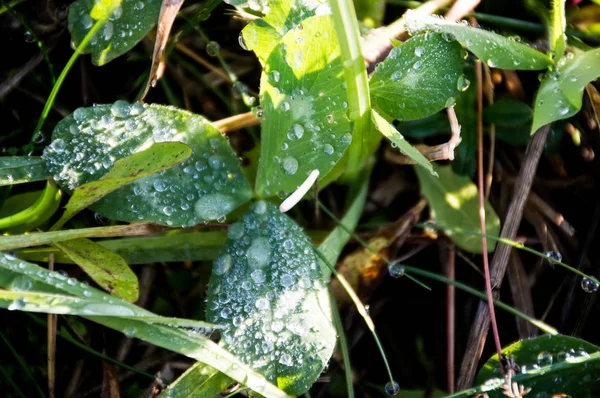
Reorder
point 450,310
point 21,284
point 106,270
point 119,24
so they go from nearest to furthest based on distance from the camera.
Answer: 1. point 21,284
2. point 106,270
3. point 119,24
4. point 450,310

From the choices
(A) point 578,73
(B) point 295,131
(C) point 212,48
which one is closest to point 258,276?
(B) point 295,131

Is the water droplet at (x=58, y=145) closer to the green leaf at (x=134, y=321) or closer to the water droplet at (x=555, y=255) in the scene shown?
the green leaf at (x=134, y=321)

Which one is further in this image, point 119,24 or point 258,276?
point 119,24

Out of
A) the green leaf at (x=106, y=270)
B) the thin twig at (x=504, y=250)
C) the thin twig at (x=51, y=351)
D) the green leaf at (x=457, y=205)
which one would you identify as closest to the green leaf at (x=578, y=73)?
the thin twig at (x=504, y=250)

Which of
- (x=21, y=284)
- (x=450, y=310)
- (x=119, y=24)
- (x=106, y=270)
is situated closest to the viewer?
(x=21, y=284)

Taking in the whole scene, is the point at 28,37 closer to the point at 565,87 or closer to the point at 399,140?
the point at 399,140

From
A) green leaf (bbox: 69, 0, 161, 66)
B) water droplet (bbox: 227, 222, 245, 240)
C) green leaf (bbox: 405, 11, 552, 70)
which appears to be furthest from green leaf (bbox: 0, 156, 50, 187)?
green leaf (bbox: 405, 11, 552, 70)

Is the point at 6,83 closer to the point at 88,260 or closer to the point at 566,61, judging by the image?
the point at 88,260

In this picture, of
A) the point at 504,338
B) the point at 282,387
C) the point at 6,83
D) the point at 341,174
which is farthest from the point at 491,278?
the point at 6,83
